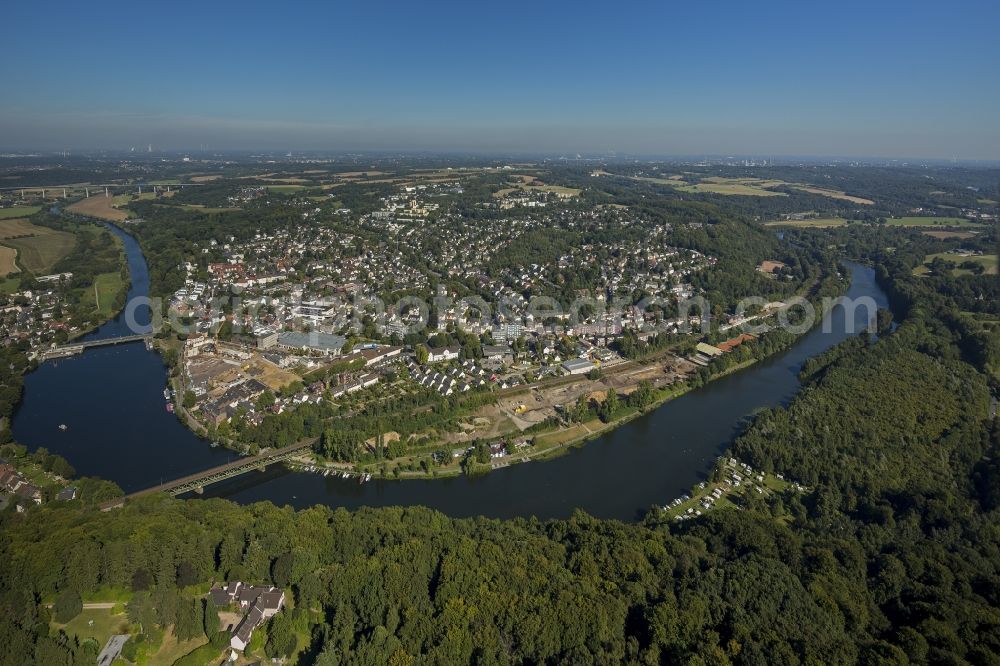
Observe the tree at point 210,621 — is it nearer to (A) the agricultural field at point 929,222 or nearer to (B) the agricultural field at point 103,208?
(B) the agricultural field at point 103,208

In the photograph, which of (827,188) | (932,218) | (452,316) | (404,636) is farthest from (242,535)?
(827,188)

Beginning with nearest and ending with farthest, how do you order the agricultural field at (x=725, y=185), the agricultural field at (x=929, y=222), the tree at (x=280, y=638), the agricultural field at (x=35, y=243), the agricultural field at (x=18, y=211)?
the tree at (x=280, y=638)
the agricultural field at (x=35, y=243)
the agricultural field at (x=18, y=211)
the agricultural field at (x=929, y=222)
the agricultural field at (x=725, y=185)

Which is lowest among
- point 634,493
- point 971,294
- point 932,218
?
point 634,493

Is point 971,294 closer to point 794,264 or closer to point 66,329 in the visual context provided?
point 794,264

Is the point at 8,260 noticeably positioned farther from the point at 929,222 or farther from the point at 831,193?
the point at 831,193

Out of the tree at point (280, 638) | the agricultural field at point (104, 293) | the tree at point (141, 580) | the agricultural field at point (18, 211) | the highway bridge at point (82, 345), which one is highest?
the agricultural field at point (18, 211)

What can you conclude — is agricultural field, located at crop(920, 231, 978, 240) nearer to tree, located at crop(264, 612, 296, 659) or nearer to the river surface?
the river surface

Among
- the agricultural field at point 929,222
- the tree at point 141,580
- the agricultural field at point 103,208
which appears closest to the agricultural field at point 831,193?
the agricultural field at point 929,222

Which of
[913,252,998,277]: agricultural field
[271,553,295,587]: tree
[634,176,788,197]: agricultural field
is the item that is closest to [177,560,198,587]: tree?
[271,553,295,587]: tree
